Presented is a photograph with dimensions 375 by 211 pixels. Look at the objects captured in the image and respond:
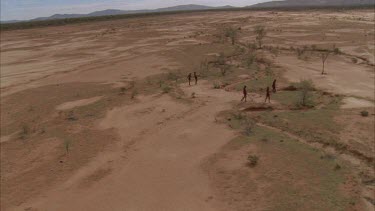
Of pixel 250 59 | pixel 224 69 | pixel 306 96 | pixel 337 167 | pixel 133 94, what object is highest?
pixel 337 167

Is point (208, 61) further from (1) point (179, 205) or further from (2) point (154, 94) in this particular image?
(1) point (179, 205)

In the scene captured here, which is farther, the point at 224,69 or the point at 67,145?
the point at 224,69

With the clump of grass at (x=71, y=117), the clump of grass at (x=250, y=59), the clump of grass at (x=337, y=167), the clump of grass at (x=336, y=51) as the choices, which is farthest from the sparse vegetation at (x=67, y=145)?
the clump of grass at (x=336, y=51)

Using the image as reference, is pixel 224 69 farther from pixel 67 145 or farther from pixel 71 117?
pixel 67 145

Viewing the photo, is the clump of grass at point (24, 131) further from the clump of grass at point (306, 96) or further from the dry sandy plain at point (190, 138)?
the clump of grass at point (306, 96)

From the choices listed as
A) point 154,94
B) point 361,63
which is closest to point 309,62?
point 361,63

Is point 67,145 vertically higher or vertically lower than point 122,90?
higher

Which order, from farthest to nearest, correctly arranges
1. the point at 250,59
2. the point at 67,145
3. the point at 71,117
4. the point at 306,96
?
the point at 250,59 → the point at 306,96 → the point at 71,117 → the point at 67,145

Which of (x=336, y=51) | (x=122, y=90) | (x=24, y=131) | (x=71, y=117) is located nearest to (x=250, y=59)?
(x=336, y=51)

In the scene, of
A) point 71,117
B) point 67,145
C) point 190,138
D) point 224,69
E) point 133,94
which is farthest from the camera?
point 224,69
